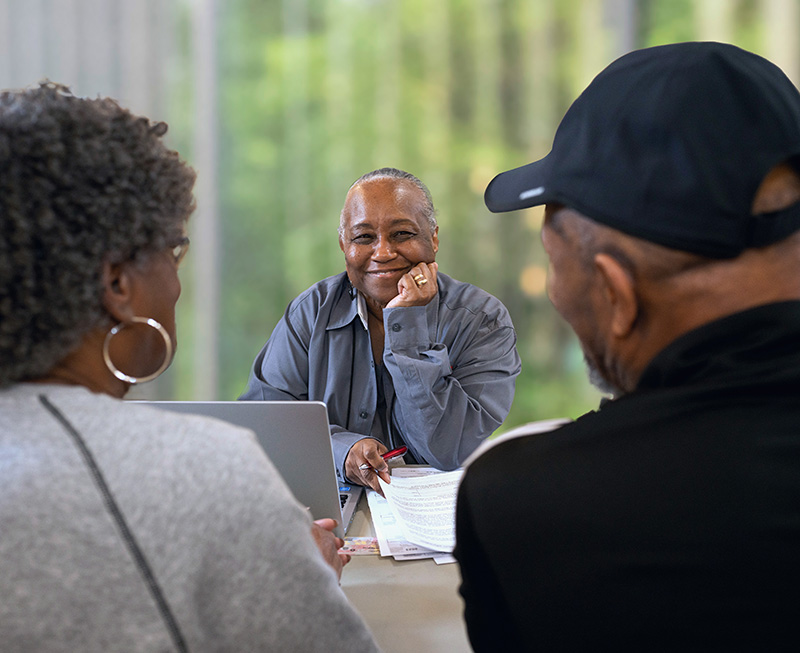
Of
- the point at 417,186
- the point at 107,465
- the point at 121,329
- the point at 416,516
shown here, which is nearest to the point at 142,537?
the point at 107,465

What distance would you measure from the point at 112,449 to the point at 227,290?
2.51 meters

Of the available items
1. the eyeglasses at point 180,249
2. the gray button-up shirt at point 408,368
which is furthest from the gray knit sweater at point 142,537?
the gray button-up shirt at point 408,368

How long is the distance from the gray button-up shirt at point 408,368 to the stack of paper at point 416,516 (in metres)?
0.20

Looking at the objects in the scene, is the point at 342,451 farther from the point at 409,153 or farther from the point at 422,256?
the point at 409,153

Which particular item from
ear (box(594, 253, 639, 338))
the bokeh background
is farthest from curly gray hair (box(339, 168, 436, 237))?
ear (box(594, 253, 639, 338))

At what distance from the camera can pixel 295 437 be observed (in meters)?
1.15

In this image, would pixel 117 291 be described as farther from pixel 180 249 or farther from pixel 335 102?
pixel 335 102

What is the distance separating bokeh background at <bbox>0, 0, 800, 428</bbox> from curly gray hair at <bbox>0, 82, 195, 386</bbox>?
230 cm

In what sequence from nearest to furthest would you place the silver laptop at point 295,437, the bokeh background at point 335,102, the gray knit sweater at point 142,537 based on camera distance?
the gray knit sweater at point 142,537, the silver laptop at point 295,437, the bokeh background at point 335,102

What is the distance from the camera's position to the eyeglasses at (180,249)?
840mm

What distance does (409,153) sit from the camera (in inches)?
117

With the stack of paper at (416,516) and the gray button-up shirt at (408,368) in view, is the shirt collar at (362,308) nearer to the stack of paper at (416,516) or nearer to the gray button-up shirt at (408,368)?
the gray button-up shirt at (408,368)

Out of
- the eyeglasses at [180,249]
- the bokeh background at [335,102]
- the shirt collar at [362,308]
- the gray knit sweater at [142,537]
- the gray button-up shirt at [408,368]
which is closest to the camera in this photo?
the gray knit sweater at [142,537]

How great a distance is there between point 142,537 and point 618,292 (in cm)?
50
